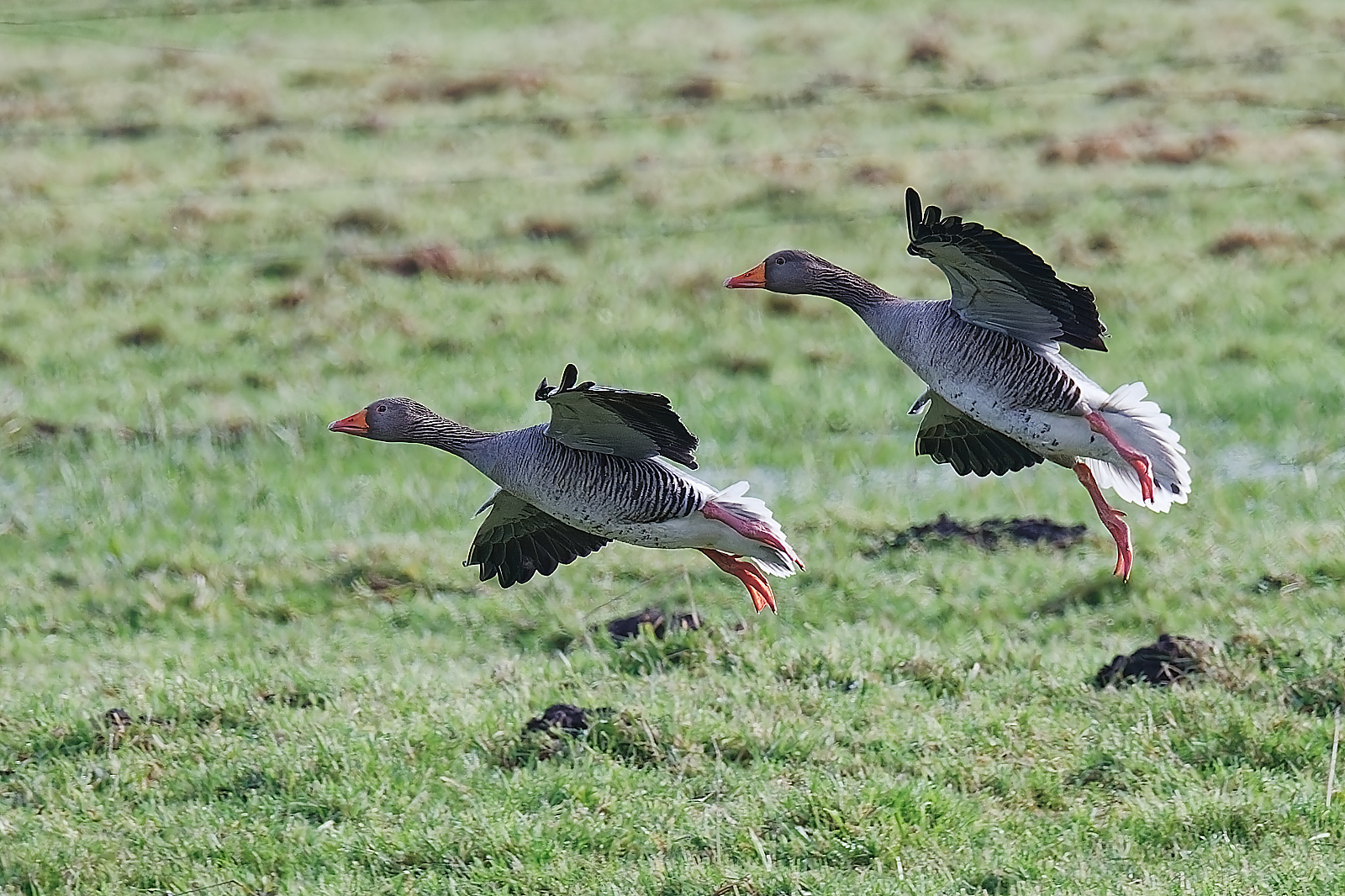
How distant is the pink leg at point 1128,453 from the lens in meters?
3.95

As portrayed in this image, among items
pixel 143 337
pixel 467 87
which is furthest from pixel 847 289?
pixel 467 87

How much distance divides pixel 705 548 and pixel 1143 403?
1044mm

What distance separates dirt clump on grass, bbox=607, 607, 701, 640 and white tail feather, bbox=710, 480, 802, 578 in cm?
417

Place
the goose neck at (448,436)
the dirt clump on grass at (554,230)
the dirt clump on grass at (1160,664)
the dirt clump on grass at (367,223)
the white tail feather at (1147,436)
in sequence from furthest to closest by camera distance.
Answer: the dirt clump on grass at (367,223)
the dirt clump on grass at (554,230)
the dirt clump on grass at (1160,664)
the white tail feather at (1147,436)
the goose neck at (448,436)

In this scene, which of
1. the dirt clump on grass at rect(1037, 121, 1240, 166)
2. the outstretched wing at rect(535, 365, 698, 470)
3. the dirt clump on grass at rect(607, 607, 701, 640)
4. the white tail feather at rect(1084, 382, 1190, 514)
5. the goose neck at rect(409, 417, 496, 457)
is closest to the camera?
the outstretched wing at rect(535, 365, 698, 470)

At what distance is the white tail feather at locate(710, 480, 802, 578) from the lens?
397 cm

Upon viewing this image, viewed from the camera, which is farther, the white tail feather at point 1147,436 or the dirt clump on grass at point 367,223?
the dirt clump on grass at point 367,223

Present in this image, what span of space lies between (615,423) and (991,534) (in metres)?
6.14

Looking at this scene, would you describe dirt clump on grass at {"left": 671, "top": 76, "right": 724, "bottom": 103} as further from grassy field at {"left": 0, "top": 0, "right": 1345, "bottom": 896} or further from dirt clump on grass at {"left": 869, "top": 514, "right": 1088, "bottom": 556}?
dirt clump on grass at {"left": 869, "top": 514, "right": 1088, "bottom": 556}

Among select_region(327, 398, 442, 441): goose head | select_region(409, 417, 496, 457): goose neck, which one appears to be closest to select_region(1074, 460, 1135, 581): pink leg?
select_region(409, 417, 496, 457): goose neck

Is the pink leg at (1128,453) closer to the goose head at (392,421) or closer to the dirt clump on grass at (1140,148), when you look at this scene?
the goose head at (392,421)

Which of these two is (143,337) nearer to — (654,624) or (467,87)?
(654,624)

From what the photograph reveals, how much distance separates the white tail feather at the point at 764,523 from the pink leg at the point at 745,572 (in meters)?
0.07

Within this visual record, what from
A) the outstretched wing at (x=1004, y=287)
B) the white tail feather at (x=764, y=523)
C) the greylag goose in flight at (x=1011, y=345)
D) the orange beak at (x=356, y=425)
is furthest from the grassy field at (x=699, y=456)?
the outstretched wing at (x=1004, y=287)
